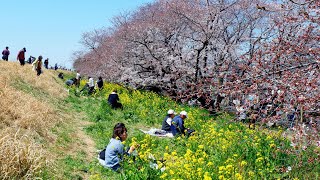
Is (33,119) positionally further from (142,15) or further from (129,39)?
(142,15)

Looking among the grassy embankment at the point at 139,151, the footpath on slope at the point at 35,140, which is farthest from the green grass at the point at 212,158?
the footpath on slope at the point at 35,140

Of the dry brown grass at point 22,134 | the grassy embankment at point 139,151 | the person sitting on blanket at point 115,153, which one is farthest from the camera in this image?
the person sitting on blanket at point 115,153

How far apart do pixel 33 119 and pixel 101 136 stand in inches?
87.6

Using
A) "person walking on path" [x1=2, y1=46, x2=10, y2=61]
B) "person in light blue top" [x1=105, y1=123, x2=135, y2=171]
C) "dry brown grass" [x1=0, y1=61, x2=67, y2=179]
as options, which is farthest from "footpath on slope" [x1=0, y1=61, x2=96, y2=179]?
"person walking on path" [x1=2, y1=46, x2=10, y2=61]

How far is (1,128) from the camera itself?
711 cm

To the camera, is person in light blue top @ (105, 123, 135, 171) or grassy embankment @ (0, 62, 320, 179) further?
person in light blue top @ (105, 123, 135, 171)

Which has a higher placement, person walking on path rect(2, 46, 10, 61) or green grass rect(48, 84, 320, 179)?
person walking on path rect(2, 46, 10, 61)

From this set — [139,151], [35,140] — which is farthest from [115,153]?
[35,140]

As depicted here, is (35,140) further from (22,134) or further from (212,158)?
(212,158)

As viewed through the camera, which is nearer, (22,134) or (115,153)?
(115,153)

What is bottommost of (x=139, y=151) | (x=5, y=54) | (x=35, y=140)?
(x=139, y=151)

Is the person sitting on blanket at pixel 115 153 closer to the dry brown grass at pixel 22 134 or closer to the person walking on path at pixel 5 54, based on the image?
the dry brown grass at pixel 22 134

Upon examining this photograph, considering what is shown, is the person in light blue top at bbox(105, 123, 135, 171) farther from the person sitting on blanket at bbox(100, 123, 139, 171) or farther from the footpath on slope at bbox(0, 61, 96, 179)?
the footpath on slope at bbox(0, 61, 96, 179)

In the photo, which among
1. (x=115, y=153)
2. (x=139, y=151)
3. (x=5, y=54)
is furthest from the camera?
(x=5, y=54)
